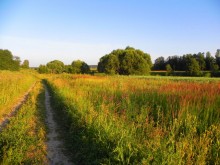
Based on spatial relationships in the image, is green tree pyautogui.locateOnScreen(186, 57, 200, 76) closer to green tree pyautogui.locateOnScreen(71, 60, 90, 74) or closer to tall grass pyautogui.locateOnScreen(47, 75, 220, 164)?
green tree pyautogui.locateOnScreen(71, 60, 90, 74)

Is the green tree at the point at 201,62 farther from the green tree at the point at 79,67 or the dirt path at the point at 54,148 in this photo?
the dirt path at the point at 54,148

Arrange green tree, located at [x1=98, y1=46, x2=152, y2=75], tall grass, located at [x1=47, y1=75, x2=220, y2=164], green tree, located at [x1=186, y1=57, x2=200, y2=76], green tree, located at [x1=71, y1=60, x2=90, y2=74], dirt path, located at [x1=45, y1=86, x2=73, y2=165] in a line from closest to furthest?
tall grass, located at [x1=47, y1=75, x2=220, y2=164], dirt path, located at [x1=45, y1=86, x2=73, y2=165], green tree, located at [x1=98, y1=46, x2=152, y2=75], green tree, located at [x1=186, y1=57, x2=200, y2=76], green tree, located at [x1=71, y1=60, x2=90, y2=74]

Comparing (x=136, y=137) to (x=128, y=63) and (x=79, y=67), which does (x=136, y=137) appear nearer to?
(x=128, y=63)

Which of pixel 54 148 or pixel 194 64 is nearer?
pixel 54 148

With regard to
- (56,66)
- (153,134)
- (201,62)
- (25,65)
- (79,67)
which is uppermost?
Answer: (25,65)

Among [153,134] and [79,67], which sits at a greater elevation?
[79,67]

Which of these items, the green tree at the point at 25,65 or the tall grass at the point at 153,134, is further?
the green tree at the point at 25,65

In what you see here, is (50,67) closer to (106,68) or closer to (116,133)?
(106,68)

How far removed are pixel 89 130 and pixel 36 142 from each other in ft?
4.97

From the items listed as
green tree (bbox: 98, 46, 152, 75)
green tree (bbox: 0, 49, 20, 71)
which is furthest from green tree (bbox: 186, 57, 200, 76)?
green tree (bbox: 0, 49, 20, 71)

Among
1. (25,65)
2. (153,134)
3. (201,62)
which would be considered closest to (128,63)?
(201,62)

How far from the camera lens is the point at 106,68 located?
56.1 m

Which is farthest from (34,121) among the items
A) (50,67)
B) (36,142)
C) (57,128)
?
(50,67)

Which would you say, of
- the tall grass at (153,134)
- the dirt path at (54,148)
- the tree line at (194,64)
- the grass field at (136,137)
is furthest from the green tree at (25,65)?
the dirt path at (54,148)
